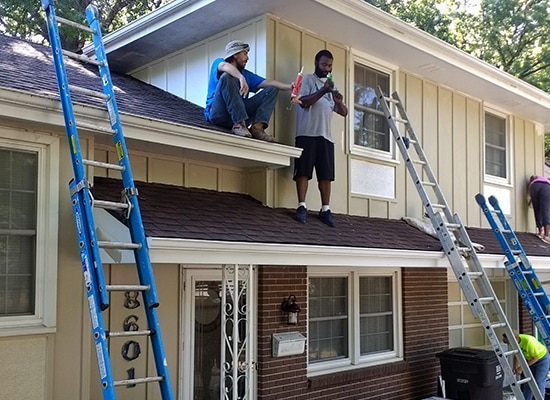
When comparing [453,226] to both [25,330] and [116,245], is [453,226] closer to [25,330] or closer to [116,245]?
[116,245]

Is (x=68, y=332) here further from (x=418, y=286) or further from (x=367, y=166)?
(x=418, y=286)

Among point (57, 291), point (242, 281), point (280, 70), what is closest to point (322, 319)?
point (242, 281)

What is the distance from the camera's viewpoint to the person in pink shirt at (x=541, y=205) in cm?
1192

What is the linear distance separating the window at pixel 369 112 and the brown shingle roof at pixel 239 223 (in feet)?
4.13

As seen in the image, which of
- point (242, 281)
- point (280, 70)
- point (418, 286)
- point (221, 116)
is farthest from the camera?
point (418, 286)

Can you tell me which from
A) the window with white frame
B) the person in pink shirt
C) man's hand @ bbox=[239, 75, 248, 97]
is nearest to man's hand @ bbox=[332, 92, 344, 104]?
man's hand @ bbox=[239, 75, 248, 97]

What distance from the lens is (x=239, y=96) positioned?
7062 mm

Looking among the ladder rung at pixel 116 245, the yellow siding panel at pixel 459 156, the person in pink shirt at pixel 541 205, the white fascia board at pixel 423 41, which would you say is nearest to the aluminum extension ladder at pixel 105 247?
the ladder rung at pixel 116 245

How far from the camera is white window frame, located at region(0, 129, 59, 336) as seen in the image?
519cm

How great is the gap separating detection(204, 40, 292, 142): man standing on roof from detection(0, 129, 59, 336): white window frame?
220cm

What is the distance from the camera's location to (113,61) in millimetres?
9664

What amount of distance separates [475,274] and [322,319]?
6.81 feet

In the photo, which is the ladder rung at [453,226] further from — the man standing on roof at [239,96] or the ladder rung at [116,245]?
the ladder rung at [116,245]

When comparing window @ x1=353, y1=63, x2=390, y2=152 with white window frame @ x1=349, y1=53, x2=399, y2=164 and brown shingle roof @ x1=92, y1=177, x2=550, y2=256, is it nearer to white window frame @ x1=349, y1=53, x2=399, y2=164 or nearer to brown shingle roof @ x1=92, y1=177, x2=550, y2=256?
white window frame @ x1=349, y1=53, x2=399, y2=164
